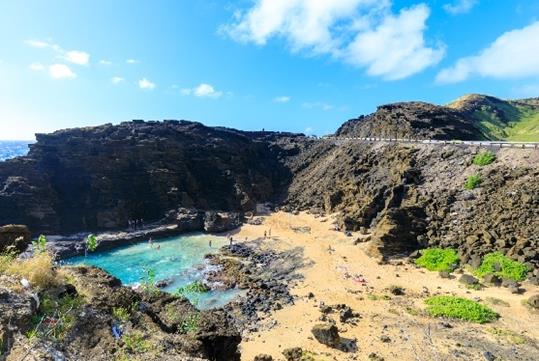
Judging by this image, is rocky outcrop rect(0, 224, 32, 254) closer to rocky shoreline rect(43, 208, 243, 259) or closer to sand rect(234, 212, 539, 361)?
sand rect(234, 212, 539, 361)

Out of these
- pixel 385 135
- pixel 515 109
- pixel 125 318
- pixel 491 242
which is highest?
pixel 515 109


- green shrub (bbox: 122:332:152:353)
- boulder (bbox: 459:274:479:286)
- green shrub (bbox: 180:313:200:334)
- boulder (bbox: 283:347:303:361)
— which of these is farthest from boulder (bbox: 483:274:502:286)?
green shrub (bbox: 122:332:152:353)

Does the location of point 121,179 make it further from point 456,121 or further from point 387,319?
point 456,121

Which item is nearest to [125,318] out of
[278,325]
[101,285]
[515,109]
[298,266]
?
[101,285]

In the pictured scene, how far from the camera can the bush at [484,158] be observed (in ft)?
158

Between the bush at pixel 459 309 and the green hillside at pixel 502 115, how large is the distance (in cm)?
7207

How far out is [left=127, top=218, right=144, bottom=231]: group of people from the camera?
64312 mm

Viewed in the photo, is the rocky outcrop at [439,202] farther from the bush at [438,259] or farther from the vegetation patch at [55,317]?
the vegetation patch at [55,317]

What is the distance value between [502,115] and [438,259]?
331ft

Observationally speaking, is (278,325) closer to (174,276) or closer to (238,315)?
(238,315)

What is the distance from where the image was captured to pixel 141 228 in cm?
6347

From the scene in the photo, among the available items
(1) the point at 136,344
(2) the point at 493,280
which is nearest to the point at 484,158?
(2) the point at 493,280

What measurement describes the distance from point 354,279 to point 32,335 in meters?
33.9

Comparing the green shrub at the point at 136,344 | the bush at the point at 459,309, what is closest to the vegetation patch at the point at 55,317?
the green shrub at the point at 136,344
